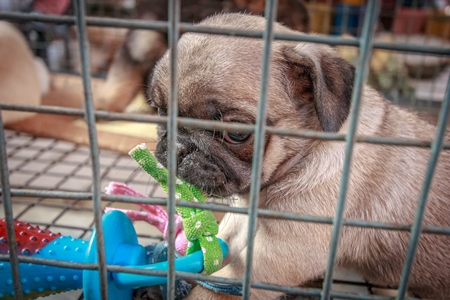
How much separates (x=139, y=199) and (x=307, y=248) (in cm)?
54

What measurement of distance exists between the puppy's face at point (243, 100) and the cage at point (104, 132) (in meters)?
0.14

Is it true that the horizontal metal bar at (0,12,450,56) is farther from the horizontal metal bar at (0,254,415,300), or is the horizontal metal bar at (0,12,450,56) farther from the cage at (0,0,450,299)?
the horizontal metal bar at (0,254,415,300)

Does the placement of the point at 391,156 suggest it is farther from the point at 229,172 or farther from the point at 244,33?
the point at 244,33

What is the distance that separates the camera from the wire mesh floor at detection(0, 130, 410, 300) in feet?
4.94

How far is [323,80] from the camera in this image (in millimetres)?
1039

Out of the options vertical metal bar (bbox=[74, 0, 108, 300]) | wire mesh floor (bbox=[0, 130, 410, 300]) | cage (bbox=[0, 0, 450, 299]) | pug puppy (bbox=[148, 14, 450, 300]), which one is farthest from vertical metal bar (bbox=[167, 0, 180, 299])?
wire mesh floor (bbox=[0, 130, 410, 300])

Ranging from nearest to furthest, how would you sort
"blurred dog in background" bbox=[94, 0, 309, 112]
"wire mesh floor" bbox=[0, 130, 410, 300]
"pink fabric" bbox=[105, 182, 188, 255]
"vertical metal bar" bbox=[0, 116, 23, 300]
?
"vertical metal bar" bbox=[0, 116, 23, 300] → "pink fabric" bbox=[105, 182, 188, 255] → "wire mesh floor" bbox=[0, 130, 410, 300] → "blurred dog in background" bbox=[94, 0, 309, 112]

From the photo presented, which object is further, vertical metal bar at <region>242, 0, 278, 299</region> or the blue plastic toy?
the blue plastic toy

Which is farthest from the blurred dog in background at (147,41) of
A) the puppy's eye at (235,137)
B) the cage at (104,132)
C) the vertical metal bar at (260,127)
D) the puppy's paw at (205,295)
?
the vertical metal bar at (260,127)

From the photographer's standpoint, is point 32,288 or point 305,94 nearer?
point 32,288

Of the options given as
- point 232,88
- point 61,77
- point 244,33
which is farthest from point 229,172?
point 61,77

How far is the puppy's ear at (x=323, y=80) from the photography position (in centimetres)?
→ 101

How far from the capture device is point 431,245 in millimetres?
1188

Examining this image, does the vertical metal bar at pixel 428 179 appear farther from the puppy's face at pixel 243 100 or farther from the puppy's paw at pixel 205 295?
the puppy's paw at pixel 205 295
